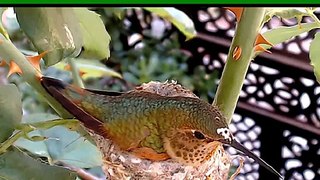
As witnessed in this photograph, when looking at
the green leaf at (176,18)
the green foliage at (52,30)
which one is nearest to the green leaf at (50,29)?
the green foliage at (52,30)

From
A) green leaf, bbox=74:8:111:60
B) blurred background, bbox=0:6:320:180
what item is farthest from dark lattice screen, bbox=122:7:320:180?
green leaf, bbox=74:8:111:60

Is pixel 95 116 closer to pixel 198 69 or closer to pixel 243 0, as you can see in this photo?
pixel 243 0

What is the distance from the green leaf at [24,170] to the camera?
1.14 ft

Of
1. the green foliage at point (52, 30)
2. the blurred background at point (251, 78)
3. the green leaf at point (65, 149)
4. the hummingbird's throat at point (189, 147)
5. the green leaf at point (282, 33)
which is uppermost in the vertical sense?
the green foliage at point (52, 30)

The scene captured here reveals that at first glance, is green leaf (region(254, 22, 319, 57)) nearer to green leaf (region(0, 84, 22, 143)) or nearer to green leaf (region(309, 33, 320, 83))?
green leaf (region(309, 33, 320, 83))

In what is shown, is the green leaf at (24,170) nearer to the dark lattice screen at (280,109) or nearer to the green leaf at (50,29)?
the green leaf at (50,29)

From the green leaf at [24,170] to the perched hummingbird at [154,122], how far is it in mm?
34

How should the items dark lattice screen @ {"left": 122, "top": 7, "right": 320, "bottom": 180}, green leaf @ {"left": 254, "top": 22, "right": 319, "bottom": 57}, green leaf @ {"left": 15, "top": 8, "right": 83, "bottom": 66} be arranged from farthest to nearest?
dark lattice screen @ {"left": 122, "top": 7, "right": 320, "bottom": 180}, green leaf @ {"left": 254, "top": 22, "right": 319, "bottom": 57}, green leaf @ {"left": 15, "top": 8, "right": 83, "bottom": 66}

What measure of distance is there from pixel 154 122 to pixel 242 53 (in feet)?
0.23

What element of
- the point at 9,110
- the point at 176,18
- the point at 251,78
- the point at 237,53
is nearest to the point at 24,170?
the point at 9,110

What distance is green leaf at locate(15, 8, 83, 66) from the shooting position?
0.30 metres

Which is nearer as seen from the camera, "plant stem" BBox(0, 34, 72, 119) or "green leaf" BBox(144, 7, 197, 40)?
"plant stem" BBox(0, 34, 72, 119)

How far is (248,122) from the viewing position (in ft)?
4.66

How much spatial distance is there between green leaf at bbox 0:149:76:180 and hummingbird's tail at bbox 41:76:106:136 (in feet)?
0.11
